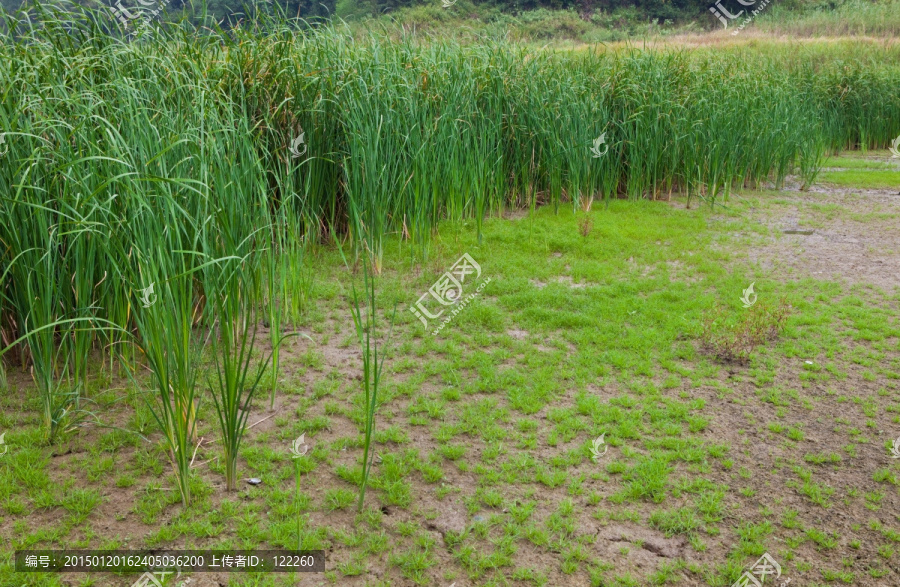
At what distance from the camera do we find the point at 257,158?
3773 mm

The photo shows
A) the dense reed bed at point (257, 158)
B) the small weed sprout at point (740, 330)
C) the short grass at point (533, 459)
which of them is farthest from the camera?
the small weed sprout at point (740, 330)

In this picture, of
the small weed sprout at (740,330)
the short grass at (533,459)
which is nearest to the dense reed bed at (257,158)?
the short grass at (533,459)

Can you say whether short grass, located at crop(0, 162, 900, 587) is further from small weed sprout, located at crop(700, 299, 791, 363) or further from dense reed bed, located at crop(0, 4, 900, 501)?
dense reed bed, located at crop(0, 4, 900, 501)

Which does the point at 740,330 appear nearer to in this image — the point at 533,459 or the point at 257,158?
the point at 533,459

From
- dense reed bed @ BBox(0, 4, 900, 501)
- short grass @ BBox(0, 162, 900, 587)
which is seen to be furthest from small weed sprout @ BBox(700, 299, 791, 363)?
dense reed bed @ BBox(0, 4, 900, 501)

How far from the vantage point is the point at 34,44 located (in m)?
3.91

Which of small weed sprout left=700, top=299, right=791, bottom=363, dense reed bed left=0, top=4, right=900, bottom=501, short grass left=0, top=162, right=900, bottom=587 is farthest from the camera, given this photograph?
small weed sprout left=700, top=299, right=791, bottom=363

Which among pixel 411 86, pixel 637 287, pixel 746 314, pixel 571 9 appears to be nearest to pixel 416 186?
pixel 411 86

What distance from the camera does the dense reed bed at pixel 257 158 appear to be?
109 inches

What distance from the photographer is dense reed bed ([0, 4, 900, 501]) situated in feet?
9.09

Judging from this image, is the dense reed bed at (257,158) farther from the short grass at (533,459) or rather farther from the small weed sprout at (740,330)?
the small weed sprout at (740,330)

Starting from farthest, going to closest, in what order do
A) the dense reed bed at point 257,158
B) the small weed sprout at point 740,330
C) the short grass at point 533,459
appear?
the small weed sprout at point 740,330 → the dense reed bed at point 257,158 → the short grass at point 533,459

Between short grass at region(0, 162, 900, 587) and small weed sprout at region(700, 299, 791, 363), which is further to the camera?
small weed sprout at region(700, 299, 791, 363)

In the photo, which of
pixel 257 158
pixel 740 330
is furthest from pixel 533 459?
pixel 257 158
